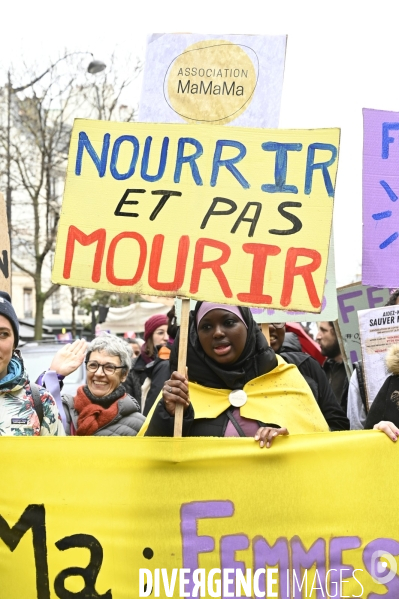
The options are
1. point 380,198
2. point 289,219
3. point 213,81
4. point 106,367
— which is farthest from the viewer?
point 213,81

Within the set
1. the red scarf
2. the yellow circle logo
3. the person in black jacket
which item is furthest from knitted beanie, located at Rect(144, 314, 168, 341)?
the red scarf

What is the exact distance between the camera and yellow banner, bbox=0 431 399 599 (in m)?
2.99

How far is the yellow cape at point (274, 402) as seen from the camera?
10.8 ft

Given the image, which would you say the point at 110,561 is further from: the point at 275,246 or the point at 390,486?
the point at 275,246

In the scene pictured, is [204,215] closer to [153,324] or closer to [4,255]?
[4,255]

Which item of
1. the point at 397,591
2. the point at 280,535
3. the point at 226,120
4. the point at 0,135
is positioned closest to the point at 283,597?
the point at 280,535

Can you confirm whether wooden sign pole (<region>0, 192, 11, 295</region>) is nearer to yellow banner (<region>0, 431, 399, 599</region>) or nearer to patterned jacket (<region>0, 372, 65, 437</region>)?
patterned jacket (<region>0, 372, 65, 437</region>)

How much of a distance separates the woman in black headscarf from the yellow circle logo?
179 cm

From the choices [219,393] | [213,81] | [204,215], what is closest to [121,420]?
[219,393]

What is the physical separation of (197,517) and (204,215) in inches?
46.5

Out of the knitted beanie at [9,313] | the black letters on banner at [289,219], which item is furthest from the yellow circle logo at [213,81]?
the knitted beanie at [9,313]

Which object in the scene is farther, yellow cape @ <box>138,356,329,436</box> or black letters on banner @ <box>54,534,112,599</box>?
yellow cape @ <box>138,356,329,436</box>

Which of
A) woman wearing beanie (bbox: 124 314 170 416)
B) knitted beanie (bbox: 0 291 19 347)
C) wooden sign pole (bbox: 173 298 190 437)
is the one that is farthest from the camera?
woman wearing beanie (bbox: 124 314 170 416)

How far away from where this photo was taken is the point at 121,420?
4129 mm
